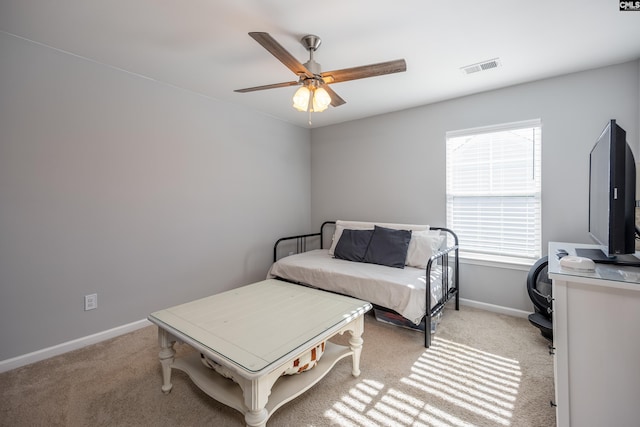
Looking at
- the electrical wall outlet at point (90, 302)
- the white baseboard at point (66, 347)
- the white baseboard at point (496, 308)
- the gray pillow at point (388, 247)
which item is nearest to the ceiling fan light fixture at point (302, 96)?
the gray pillow at point (388, 247)

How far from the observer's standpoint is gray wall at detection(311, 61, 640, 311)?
8.13 ft

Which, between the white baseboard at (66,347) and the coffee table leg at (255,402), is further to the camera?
the white baseboard at (66,347)

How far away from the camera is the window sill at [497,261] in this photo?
281 cm

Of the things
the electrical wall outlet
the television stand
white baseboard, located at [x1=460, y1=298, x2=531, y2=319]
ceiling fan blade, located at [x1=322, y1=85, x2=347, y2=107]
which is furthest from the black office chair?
the electrical wall outlet

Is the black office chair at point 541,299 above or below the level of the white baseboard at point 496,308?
above

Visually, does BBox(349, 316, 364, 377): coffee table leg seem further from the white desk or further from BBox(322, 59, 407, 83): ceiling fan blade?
BBox(322, 59, 407, 83): ceiling fan blade

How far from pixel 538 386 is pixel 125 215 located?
11.0ft

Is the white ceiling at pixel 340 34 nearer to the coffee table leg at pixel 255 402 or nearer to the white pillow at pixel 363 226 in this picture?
the white pillow at pixel 363 226

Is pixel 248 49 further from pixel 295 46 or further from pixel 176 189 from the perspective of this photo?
pixel 176 189

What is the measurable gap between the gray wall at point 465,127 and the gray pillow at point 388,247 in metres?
0.44

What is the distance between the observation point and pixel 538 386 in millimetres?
1798

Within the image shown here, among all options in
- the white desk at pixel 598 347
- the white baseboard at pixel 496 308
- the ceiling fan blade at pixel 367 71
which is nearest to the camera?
the white desk at pixel 598 347

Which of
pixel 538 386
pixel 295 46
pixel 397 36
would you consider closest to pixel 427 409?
pixel 538 386

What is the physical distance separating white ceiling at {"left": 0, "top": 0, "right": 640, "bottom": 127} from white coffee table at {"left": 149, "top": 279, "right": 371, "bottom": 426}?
6.06 ft
